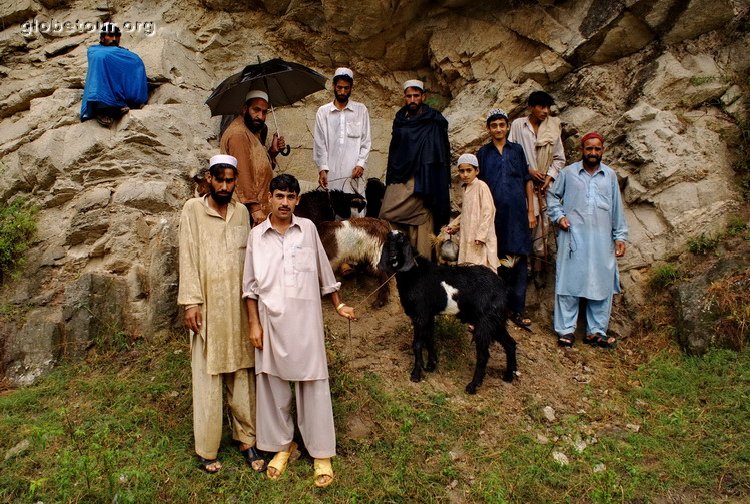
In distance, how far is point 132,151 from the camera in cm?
641

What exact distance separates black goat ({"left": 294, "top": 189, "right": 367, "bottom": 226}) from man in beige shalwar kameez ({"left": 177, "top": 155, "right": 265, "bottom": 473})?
2.20 meters

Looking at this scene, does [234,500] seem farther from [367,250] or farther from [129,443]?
[367,250]

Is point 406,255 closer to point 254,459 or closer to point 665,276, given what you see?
point 254,459

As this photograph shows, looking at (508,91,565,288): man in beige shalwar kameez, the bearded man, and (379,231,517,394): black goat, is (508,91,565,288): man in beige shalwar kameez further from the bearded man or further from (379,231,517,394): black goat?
(379,231,517,394): black goat

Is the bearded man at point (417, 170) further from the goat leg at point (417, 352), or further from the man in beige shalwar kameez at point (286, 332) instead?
the man in beige shalwar kameez at point (286, 332)

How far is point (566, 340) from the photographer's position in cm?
567

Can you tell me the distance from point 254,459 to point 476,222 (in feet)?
9.65

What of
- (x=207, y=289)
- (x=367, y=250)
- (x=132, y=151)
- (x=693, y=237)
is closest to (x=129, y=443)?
(x=207, y=289)

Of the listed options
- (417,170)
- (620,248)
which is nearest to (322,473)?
(417,170)

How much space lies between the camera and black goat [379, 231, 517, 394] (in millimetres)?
4578

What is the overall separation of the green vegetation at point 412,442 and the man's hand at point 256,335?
0.90m

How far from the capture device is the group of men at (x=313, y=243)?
11.8 ft

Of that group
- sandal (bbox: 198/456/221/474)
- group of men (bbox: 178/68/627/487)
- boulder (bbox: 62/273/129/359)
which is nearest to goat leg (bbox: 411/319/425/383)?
group of men (bbox: 178/68/627/487)

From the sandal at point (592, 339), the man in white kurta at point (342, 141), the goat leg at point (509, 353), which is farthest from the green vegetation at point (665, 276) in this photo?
the man in white kurta at point (342, 141)
